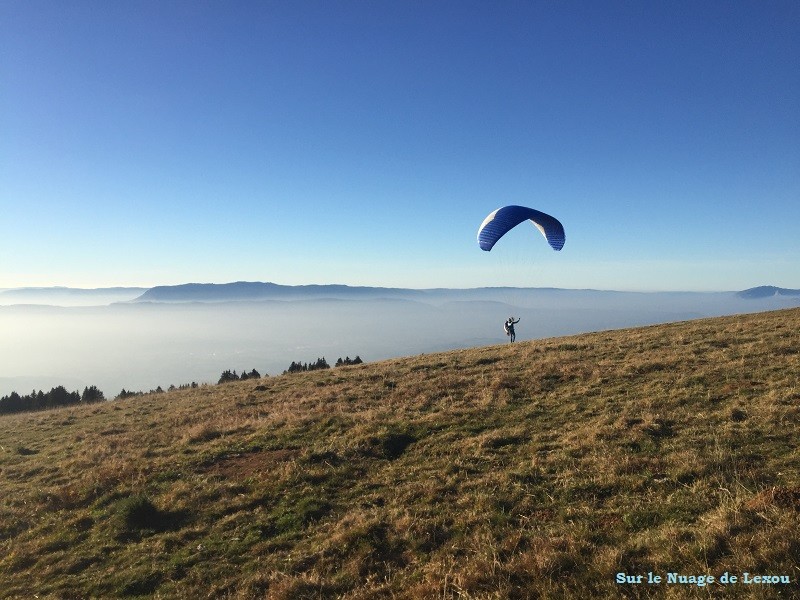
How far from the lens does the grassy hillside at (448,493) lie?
629cm

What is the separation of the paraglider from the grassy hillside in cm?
1069

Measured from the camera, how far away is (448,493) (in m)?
9.66

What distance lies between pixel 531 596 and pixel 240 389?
24325 millimetres

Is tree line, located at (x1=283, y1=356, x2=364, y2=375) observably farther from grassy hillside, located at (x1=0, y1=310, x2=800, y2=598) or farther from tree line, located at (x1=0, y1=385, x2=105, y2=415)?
grassy hillside, located at (x1=0, y1=310, x2=800, y2=598)

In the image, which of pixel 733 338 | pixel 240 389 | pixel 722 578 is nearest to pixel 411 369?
pixel 240 389

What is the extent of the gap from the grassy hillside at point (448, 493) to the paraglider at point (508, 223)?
1069 centimetres

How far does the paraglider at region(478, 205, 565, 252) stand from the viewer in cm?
2714

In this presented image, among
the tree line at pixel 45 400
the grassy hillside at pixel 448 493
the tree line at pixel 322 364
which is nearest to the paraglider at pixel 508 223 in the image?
the grassy hillside at pixel 448 493

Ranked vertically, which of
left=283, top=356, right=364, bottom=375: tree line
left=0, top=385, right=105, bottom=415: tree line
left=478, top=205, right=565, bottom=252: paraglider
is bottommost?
left=0, top=385, right=105, bottom=415: tree line

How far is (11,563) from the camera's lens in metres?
9.06

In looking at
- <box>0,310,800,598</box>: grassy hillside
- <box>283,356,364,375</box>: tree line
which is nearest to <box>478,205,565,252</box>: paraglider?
<box>0,310,800,598</box>: grassy hillside

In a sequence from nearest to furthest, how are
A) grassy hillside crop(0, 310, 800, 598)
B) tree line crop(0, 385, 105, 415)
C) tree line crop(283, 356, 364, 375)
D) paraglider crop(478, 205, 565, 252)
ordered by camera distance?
grassy hillside crop(0, 310, 800, 598), paraglider crop(478, 205, 565, 252), tree line crop(0, 385, 105, 415), tree line crop(283, 356, 364, 375)

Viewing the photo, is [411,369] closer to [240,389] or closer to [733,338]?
[240,389]

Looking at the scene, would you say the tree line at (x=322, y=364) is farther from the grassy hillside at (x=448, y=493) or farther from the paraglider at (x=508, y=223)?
the grassy hillside at (x=448, y=493)
